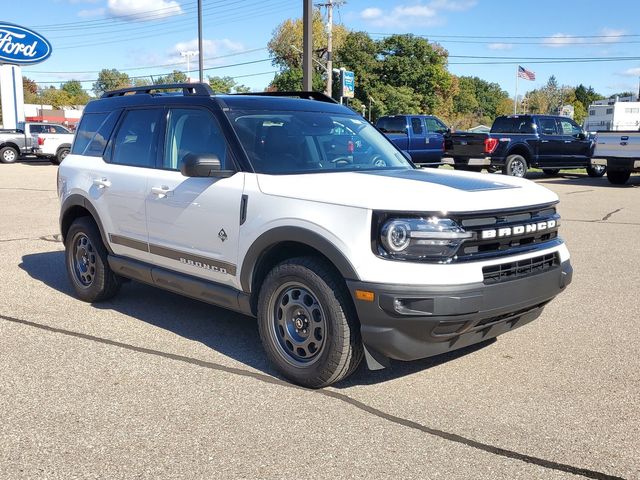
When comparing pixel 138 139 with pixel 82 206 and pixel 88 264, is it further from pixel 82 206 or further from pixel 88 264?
pixel 88 264

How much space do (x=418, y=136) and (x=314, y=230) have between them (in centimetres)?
1855

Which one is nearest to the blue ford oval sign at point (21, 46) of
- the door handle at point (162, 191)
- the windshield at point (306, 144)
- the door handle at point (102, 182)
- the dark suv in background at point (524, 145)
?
the dark suv in background at point (524, 145)

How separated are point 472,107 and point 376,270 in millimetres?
130372

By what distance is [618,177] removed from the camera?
1936cm

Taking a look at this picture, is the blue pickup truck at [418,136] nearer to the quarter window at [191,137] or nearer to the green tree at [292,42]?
the quarter window at [191,137]

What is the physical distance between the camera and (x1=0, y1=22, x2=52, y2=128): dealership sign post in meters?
34.2

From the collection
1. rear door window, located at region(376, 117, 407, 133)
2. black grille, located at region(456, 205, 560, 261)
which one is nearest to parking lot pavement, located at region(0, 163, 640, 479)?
black grille, located at region(456, 205, 560, 261)

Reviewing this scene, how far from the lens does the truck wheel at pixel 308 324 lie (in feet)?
12.3

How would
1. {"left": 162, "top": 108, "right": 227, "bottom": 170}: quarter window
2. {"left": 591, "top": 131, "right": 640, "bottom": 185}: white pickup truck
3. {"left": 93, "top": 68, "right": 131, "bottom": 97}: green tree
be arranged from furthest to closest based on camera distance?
{"left": 93, "top": 68, "right": 131, "bottom": 97}: green tree → {"left": 591, "top": 131, "right": 640, "bottom": 185}: white pickup truck → {"left": 162, "top": 108, "right": 227, "bottom": 170}: quarter window

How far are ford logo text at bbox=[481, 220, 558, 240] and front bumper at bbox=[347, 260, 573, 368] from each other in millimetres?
277

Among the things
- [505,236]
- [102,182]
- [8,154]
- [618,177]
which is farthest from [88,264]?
[8,154]

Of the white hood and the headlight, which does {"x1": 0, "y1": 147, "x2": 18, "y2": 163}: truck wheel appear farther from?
the headlight

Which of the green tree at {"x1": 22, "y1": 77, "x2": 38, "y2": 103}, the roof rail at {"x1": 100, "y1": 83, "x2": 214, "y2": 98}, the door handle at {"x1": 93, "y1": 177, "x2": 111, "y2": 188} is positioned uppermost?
the green tree at {"x1": 22, "y1": 77, "x2": 38, "y2": 103}

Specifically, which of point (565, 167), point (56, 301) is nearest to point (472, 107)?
point (565, 167)
